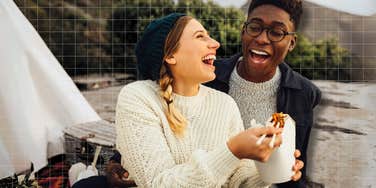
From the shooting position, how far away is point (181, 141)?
7.16 feet

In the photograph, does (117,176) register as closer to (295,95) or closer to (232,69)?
(232,69)

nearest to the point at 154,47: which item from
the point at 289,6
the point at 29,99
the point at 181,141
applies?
the point at 181,141

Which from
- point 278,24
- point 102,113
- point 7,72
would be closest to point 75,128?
point 102,113

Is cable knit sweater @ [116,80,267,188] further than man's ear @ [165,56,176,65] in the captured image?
No

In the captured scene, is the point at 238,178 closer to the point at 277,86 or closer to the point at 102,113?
the point at 277,86

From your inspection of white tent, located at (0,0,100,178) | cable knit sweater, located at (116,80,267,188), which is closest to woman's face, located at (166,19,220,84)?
cable knit sweater, located at (116,80,267,188)

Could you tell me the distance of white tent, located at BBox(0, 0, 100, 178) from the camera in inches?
108

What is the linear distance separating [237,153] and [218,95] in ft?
1.73

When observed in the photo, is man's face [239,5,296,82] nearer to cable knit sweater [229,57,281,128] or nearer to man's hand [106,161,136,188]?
cable knit sweater [229,57,281,128]

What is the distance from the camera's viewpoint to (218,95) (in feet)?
7.83

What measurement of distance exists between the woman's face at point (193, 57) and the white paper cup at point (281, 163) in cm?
42

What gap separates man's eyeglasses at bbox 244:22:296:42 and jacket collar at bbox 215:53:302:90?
129 millimetres

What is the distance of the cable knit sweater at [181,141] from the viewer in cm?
192

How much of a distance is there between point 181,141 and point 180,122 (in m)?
0.08
